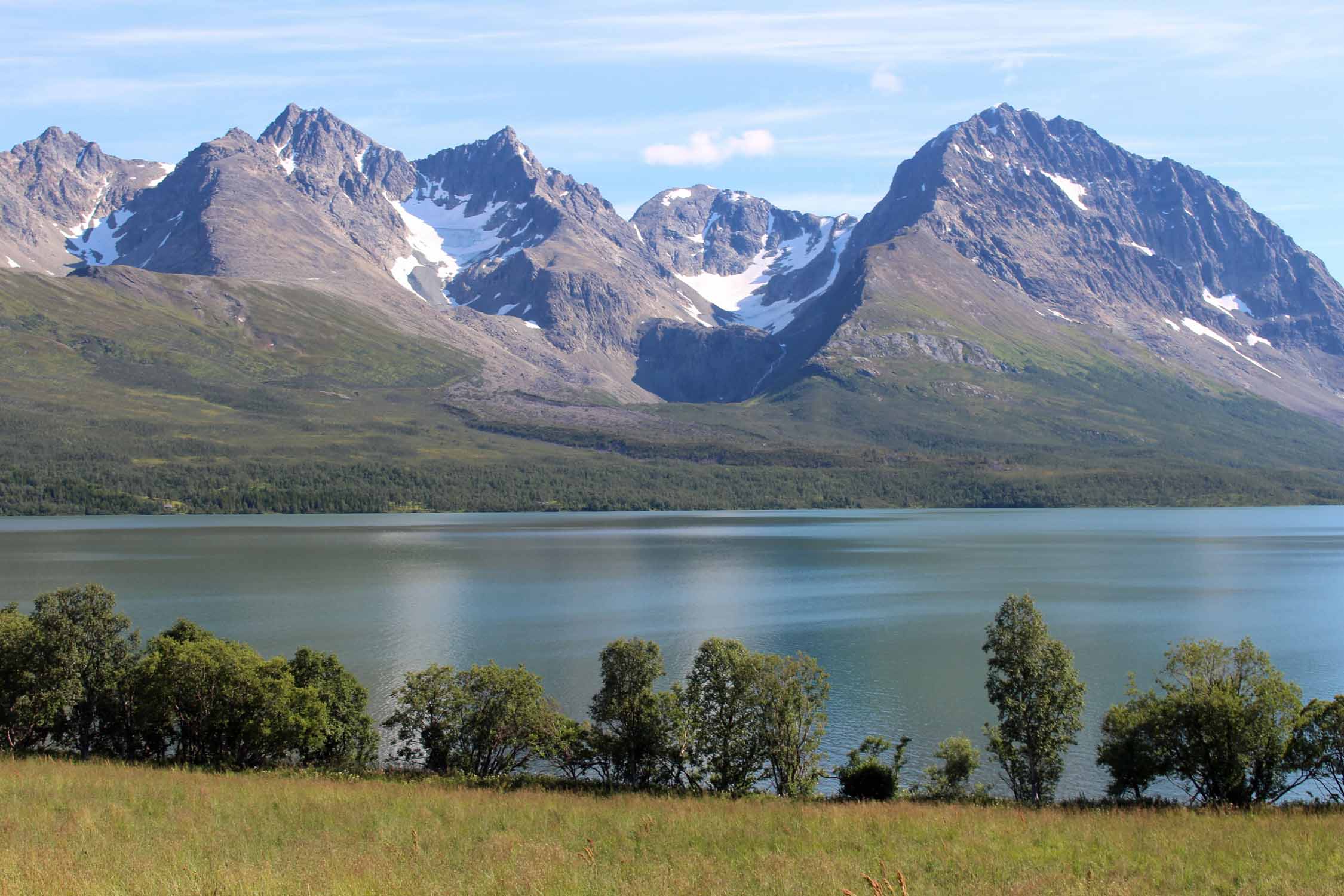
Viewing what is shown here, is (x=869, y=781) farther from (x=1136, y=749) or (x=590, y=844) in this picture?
(x=590, y=844)

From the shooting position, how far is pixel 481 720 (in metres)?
49.1

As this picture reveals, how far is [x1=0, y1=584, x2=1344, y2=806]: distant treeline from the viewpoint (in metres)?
44.9

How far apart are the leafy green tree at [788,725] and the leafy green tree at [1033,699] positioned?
8011 millimetres

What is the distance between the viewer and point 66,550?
176125 millimetres

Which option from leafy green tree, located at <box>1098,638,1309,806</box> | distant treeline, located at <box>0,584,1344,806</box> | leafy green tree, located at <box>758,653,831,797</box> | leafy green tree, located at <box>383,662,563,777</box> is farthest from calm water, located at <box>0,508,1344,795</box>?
leafy green tree, located at <box>383,662,563,777</box>

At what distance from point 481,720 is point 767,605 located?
74.8m

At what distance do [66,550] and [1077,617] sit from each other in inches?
6010

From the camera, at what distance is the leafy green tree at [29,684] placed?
50.2 m

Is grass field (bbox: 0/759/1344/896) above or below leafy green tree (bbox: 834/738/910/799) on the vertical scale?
above

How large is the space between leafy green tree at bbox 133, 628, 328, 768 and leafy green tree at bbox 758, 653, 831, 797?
20.3 m

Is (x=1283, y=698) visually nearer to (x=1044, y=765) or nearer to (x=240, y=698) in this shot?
(x=1044, y=765)

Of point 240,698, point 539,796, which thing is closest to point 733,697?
point 539,796

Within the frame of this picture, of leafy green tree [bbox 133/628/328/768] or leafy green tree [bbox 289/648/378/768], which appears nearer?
leafy green tree [bbox 133/628/328/768]

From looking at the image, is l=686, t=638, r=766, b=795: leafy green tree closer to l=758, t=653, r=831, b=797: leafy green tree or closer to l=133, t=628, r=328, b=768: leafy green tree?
l=758, t=653, r=831, b=797: leafy green tree
